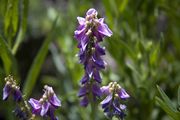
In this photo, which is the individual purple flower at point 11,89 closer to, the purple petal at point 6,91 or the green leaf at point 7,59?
the purple petal at point 6,91

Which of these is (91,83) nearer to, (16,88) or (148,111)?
(16,88)

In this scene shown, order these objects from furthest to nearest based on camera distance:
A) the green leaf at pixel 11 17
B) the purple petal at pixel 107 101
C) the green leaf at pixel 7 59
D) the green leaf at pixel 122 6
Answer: the green leaf at pixel 122 6 < the green leaf at pixel 11 17 < the green leaf at pixel 7 59 < the purple petal at pixel 107 101

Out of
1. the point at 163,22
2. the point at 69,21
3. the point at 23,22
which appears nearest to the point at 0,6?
the point at 23,22

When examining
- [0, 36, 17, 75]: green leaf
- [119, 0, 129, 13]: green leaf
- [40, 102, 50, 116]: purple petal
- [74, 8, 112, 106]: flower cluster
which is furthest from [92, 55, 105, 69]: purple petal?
[119, 0, 129, 13]: green leaf

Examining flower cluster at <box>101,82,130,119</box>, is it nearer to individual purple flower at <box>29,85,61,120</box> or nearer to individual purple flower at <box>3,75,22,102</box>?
individual purple flower at <box>29,85,61,120</box>

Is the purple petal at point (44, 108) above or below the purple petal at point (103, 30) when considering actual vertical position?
below

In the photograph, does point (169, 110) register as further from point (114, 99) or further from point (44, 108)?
point (44, 108)

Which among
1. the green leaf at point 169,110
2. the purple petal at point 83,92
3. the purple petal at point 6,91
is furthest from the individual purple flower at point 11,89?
the green leaf at point 169,110
